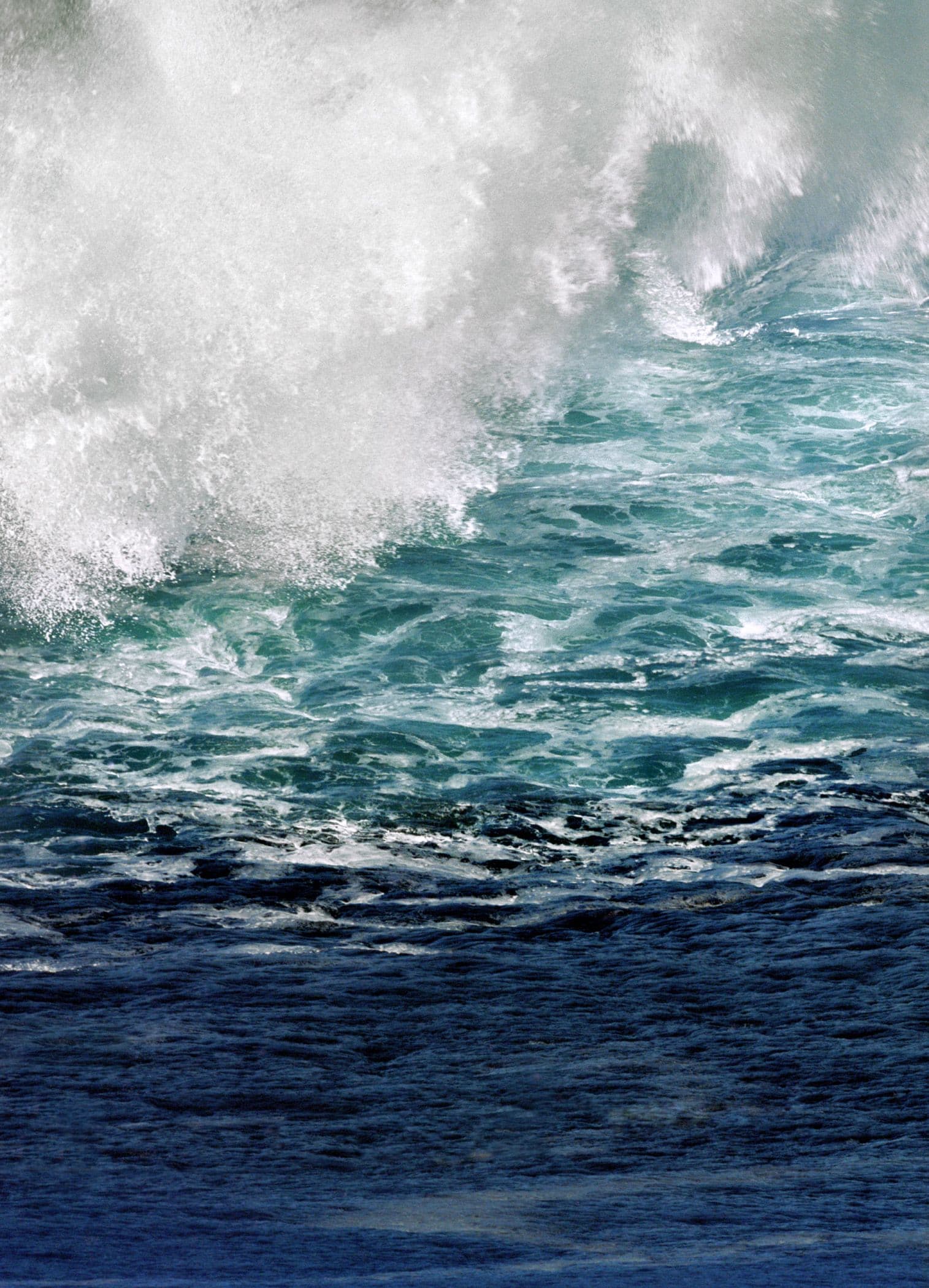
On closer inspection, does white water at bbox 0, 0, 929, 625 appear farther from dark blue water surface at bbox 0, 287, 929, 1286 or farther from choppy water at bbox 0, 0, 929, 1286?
dark blue water surface at bbox 0, 287, 929, 1286

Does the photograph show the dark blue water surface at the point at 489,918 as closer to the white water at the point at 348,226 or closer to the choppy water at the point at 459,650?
the choppy water at the point at 459,650

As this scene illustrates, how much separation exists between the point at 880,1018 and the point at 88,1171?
2633 mm

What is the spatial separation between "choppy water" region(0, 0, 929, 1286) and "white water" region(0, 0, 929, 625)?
60 millimetres

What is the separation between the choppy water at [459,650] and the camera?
4.04m

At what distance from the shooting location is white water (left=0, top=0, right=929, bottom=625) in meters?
13.1

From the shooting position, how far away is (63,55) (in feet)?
48.9

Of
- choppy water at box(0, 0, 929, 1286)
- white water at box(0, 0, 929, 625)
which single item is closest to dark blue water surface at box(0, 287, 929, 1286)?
choppy water at box(0, 0, 929, 1286)

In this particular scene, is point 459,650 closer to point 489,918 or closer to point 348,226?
point 489,918

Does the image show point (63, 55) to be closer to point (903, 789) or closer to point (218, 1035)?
point (903, 789)

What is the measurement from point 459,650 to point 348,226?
8.73 meters

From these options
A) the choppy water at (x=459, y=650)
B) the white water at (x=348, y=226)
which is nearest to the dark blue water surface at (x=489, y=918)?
the choppy water at (x=459, y=650)

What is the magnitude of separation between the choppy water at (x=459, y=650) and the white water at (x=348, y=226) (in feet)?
0.20

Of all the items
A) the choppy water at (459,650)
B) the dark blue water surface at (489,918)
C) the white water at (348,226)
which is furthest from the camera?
the white water at (348,226)

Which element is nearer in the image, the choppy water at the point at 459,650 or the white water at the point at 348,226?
the choppy water at the point at 459,650
